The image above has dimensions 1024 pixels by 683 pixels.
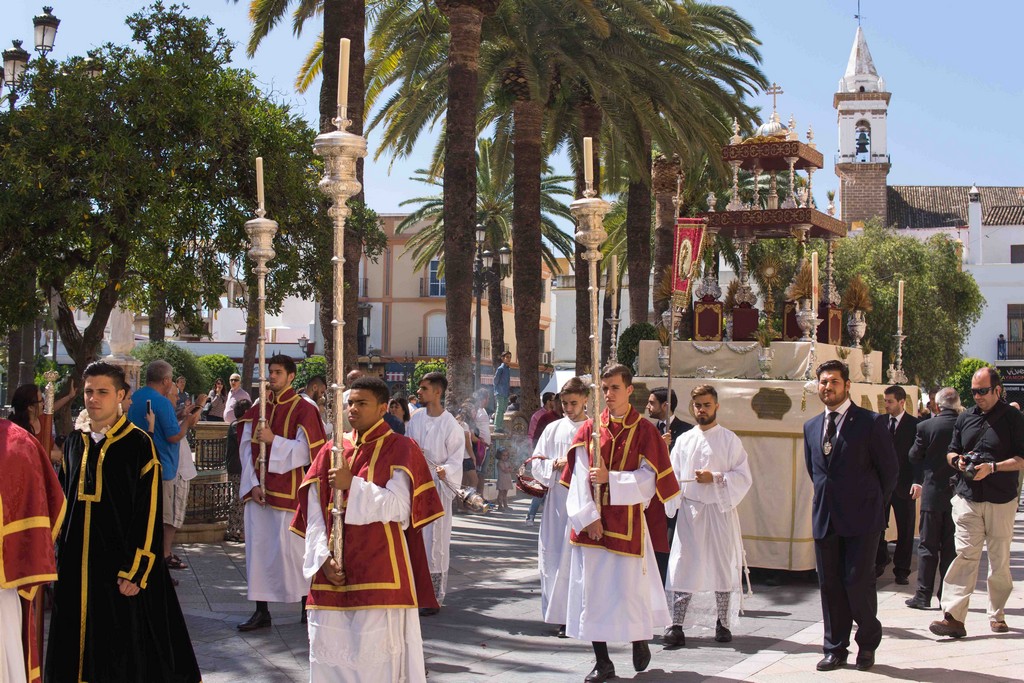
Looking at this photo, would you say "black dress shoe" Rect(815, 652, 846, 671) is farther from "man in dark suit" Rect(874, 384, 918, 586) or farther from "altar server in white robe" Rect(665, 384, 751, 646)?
"man in dark suit" Rect(874, 384, 918, 586)

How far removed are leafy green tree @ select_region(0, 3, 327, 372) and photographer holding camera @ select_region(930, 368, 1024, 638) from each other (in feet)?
23.0

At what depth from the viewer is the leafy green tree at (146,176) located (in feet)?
36.7

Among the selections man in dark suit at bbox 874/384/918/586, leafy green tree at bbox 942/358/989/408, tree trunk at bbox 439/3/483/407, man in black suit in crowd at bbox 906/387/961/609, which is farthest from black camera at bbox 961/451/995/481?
leafy green tree at bbox 942/358/989/408

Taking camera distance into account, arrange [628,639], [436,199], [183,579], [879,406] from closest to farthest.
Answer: [628,639] → [183,579] → [879,406] → [436,199]

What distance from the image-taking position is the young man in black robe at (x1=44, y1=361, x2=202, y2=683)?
5871 millimetres

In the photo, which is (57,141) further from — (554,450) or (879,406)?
(879,406)

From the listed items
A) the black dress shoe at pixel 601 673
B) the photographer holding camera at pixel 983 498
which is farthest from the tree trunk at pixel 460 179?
the black dress shoe at pixel 601 673

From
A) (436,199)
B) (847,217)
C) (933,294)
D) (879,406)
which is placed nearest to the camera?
(879,406)

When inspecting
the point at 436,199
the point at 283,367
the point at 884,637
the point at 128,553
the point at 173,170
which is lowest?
the point at 884,637

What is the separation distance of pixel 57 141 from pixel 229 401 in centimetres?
788

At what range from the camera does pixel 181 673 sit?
616 centimetres

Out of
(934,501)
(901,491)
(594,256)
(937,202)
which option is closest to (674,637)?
(934,501)

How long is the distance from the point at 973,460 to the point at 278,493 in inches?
193

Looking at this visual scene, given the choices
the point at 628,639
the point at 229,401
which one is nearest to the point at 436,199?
the point at 229,401
